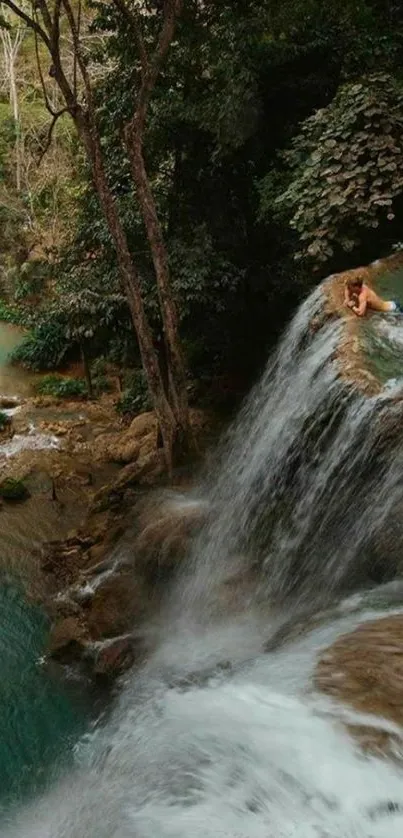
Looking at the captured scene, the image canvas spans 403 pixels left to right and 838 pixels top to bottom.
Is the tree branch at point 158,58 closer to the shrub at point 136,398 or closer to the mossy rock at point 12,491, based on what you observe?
the mossy rock at point 12,491

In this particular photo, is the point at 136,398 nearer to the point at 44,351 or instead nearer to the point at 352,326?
the point at 44,351

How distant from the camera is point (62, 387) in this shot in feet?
46.0

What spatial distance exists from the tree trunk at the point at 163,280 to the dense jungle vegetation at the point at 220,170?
0.02m

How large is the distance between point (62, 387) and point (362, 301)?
837cm

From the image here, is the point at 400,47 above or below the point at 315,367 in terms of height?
above

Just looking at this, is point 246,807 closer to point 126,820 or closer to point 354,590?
point 126,820

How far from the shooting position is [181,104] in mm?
9500

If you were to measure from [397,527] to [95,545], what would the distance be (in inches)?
168

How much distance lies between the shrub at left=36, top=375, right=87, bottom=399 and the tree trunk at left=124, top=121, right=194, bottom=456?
5149 millimetres

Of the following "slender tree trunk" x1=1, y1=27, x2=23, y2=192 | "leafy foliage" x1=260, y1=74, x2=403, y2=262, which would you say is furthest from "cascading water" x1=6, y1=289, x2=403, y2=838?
"slender tree trunk" x1=1, y1=27, x2=23, y2=192

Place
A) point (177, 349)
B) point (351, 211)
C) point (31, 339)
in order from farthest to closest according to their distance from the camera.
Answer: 1. point (31, 339)
2. point (177, 349)
3. point (351, 211)

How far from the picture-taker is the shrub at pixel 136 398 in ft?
41.0

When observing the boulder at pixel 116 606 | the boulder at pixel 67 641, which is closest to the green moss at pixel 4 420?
the boulder at pixel 116 606

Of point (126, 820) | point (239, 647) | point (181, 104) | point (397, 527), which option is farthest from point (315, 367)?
point (181, 104)
